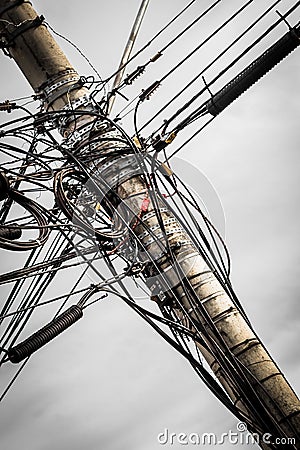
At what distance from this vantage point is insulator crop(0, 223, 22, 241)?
16.7 ft

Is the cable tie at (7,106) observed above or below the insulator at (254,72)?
above

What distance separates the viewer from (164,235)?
5.64 m

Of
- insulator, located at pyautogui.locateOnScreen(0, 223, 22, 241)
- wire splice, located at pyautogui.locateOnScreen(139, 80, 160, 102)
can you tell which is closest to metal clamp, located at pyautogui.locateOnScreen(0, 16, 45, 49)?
wire splice, located at pyautogui.locateOnScreen(139, 80, 160, 102)

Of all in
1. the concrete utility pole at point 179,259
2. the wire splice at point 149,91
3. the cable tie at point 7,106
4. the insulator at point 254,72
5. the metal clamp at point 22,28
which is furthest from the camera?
the metal clamp at point 22,28

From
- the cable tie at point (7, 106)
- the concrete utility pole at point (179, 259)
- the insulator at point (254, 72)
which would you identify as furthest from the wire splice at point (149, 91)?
the cable tie at point (7, 106)

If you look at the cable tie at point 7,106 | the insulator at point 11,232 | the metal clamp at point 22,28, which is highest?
the metal clamp at point 22,28

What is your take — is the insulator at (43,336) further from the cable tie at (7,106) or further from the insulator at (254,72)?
the insulator at (254,72)

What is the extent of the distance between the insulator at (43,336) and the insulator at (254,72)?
2368mm

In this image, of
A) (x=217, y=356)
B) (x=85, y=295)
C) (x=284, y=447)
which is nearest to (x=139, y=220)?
(x=85, y=295)

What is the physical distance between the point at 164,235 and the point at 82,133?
1.48 meters

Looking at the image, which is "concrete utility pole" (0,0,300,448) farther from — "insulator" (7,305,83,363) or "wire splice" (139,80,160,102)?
"insulator" (7,305,83,363)

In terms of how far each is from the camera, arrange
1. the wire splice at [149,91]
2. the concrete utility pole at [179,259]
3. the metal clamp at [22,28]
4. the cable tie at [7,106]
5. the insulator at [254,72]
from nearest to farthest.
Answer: the concrete utility pole at [179,259] < the insulator at [254,72] < the cable tie at [7,106] < the wire splice at [149,91] < the metal clamp at [22,28]

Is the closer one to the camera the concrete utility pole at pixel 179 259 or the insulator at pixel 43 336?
the concrete utility pole at pixel 179 259

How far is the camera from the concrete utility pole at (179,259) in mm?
5090
